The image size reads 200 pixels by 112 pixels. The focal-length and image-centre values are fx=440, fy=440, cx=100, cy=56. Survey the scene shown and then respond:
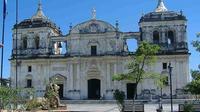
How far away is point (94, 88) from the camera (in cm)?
5416

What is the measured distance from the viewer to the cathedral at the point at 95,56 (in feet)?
171

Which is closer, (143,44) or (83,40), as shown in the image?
(143,44)

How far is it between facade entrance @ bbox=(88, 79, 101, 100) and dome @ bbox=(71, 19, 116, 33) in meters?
6.20

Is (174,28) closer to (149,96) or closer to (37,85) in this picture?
(149,96)

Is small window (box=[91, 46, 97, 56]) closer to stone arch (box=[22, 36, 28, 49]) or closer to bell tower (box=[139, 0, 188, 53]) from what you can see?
bell tower (box=[139, 0, 188, 53])

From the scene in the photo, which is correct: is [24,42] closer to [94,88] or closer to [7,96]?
[94,88]

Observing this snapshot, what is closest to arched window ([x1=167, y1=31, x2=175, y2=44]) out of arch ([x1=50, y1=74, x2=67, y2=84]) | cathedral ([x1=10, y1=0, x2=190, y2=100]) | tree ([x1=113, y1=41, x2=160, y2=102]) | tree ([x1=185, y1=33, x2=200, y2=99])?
cathedral ([x1=10, y1=0, x2=190, y2=100])

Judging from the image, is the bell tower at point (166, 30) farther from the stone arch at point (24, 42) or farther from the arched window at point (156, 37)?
the stone arch at point (24, 42)

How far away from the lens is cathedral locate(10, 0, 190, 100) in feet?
171

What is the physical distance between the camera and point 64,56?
54406mm

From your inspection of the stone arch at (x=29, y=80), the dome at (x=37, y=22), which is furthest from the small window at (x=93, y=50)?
the stone arch at (x=29, y=80)

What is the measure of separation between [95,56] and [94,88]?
400cm

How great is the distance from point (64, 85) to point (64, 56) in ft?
11.8

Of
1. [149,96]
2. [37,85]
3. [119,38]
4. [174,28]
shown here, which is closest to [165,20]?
[174,28]
